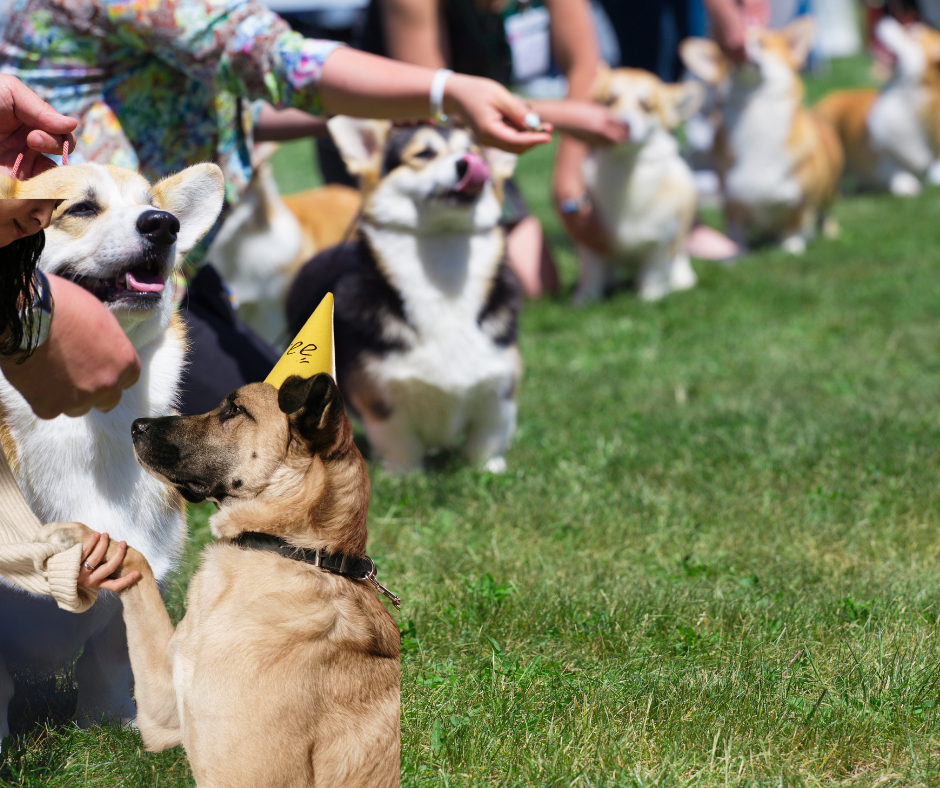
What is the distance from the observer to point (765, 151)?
678cm

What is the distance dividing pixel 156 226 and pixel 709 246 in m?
5.90

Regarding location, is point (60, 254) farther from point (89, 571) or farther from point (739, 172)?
point (739, 172)

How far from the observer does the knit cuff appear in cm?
147

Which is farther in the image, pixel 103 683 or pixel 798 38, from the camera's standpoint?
pixel 798 38

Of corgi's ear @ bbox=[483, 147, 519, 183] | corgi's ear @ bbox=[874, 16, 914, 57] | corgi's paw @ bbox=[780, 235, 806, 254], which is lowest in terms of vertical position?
corgi's paw @ bbox=[780, 235, 806, 254]

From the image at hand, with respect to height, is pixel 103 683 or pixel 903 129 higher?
pixel 103 683

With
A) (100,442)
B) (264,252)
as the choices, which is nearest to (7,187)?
(100,442)

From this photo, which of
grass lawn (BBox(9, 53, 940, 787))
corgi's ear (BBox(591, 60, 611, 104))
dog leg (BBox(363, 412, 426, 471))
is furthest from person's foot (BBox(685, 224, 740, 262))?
dog leg (BBox(363, 412, 426, 471))

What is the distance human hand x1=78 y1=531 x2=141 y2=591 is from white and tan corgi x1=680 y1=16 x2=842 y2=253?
612cm

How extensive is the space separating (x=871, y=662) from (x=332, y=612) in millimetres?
1203

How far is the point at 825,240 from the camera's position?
7.05m

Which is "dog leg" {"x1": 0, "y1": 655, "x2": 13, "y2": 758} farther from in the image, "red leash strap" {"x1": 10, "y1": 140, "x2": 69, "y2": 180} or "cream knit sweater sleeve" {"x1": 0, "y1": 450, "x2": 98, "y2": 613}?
"red leash strap" {"x1": 10, "y1": 140, "x2": 69, "y2": 180}

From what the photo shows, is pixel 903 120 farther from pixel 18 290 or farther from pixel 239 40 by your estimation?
pixel 18 290

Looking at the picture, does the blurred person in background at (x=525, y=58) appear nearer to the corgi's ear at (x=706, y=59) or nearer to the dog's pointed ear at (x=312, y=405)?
the corgi's ear at (x=706, y=59)
